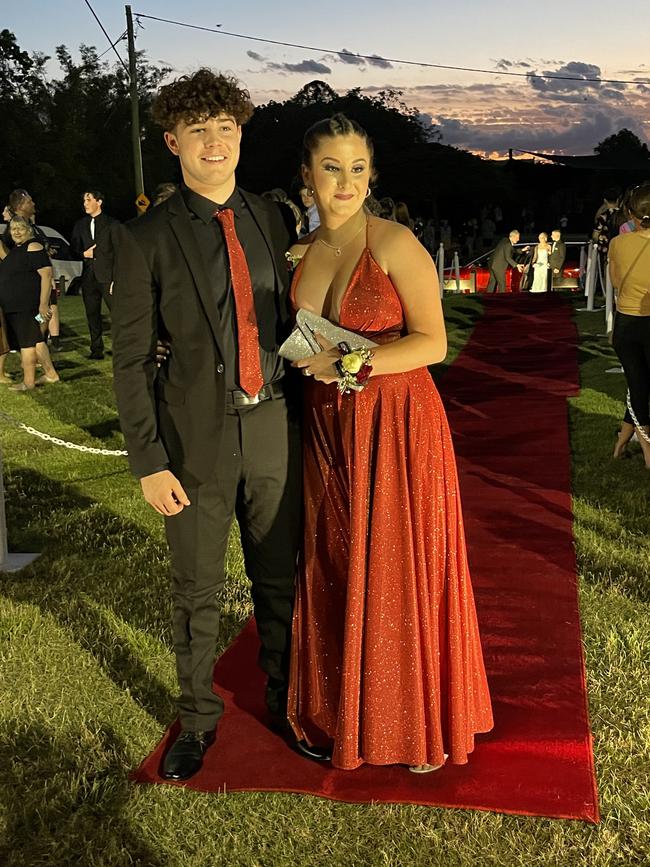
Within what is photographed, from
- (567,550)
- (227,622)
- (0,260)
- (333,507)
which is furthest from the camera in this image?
(0,260)

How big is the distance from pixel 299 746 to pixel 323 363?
1450 mm

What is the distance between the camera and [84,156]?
46.9 meters

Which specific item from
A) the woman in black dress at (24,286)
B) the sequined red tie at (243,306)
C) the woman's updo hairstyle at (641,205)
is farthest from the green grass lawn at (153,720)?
the woman in black dress at (24,286)

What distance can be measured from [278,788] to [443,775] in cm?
57

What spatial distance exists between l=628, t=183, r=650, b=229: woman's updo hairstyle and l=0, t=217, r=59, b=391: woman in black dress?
6.72 m

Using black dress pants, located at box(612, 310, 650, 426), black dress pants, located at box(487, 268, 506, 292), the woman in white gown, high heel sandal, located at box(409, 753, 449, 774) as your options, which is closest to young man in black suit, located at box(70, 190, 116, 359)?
black dress pants, located at box(612, 310, 650, 426)

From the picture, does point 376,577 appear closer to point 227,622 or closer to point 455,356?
point 227,622

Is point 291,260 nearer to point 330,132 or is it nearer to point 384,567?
point 330,132

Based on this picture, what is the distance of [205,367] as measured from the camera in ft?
9.72

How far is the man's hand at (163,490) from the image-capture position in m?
3.02

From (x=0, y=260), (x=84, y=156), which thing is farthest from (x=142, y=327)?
(x=84, y=156)

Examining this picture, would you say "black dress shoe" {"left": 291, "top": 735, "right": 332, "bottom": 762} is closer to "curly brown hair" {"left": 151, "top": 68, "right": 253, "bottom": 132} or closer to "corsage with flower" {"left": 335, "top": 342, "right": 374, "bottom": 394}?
"corsage with flower" {"left": 335, "top": 342, "right": 374, "bottom": 394}

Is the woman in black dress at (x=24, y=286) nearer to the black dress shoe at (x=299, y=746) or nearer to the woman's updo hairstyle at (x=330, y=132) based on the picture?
the black dress shoe at (x=299, y=746)

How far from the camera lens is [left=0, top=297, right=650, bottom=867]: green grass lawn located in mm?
2932
